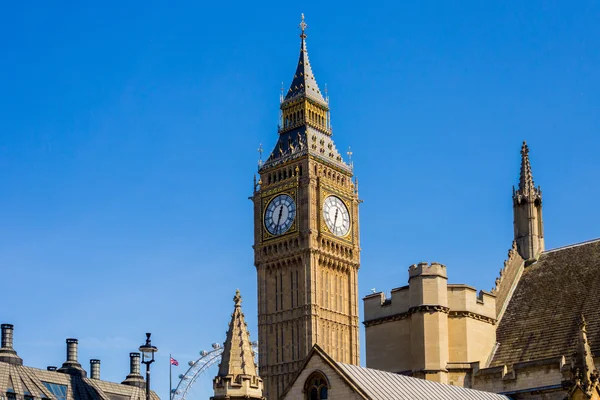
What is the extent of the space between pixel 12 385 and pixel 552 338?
3515cm

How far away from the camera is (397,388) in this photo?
46.0 metres

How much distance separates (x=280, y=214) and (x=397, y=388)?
259 ft

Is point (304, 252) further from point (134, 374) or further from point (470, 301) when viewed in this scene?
point (470, 301)

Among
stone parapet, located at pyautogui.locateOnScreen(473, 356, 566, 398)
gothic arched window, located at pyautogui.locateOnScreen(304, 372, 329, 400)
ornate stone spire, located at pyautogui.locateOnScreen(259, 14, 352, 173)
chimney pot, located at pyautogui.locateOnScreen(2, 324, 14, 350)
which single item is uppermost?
ornate stone spire, located at pyautogui.locateOnScreen(259, 14, 352, 173)

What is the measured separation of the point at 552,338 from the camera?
56531 millimetres

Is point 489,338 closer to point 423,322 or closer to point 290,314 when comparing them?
point 423,322

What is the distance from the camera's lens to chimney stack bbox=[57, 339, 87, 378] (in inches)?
3196

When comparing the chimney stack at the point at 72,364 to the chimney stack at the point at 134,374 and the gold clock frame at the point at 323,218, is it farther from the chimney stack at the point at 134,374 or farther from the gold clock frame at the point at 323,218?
the gold clock frame at the point at 323,218

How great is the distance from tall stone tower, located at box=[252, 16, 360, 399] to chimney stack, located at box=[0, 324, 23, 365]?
45.3 metres

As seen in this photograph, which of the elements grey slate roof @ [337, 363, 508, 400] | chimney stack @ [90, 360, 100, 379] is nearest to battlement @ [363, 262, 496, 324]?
grey slate roof @ [337, 363, 508, 400]

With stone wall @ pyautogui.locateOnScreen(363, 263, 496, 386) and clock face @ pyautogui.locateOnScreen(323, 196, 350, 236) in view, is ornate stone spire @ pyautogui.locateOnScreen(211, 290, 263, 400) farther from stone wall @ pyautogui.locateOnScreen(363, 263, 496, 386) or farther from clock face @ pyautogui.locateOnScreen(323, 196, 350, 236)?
clock face @ pyautogui.locateOnScreen(323, 196, 350, 236)

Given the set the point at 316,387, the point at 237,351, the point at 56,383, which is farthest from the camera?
the point at 56,383

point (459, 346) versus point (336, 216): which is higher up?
point (336, 216)

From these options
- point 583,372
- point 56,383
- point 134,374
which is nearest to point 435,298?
point 583,372
